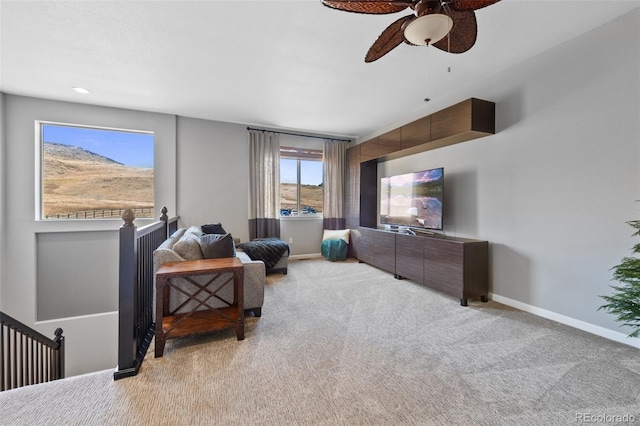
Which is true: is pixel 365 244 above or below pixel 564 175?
below

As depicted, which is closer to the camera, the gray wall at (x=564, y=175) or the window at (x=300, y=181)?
the gray wall at (x=564, y=175)

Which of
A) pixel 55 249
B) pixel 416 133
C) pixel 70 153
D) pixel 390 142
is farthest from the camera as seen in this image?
pixel 390 142

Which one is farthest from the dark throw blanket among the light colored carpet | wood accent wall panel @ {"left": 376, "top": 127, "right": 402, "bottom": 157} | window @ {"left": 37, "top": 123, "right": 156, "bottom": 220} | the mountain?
the mountain

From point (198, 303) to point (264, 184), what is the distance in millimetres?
2920

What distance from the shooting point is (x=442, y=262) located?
3002mm

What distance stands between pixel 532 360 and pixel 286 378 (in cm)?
171

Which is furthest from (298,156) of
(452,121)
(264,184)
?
(452,121)

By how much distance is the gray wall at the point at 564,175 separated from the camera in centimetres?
202

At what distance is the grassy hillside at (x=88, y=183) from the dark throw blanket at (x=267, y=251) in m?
1.83

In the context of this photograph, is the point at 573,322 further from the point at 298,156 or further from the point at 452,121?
the point at 298,156

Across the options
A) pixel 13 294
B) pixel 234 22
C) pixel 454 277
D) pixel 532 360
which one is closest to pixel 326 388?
pixel 532 360

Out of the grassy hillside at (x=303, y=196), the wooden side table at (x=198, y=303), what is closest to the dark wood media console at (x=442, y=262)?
the grassy hillside at (x=303, y=196)

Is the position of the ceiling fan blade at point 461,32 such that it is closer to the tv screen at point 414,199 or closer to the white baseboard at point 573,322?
the tv screen at point 414,199

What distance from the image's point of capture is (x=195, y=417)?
4.25ft
